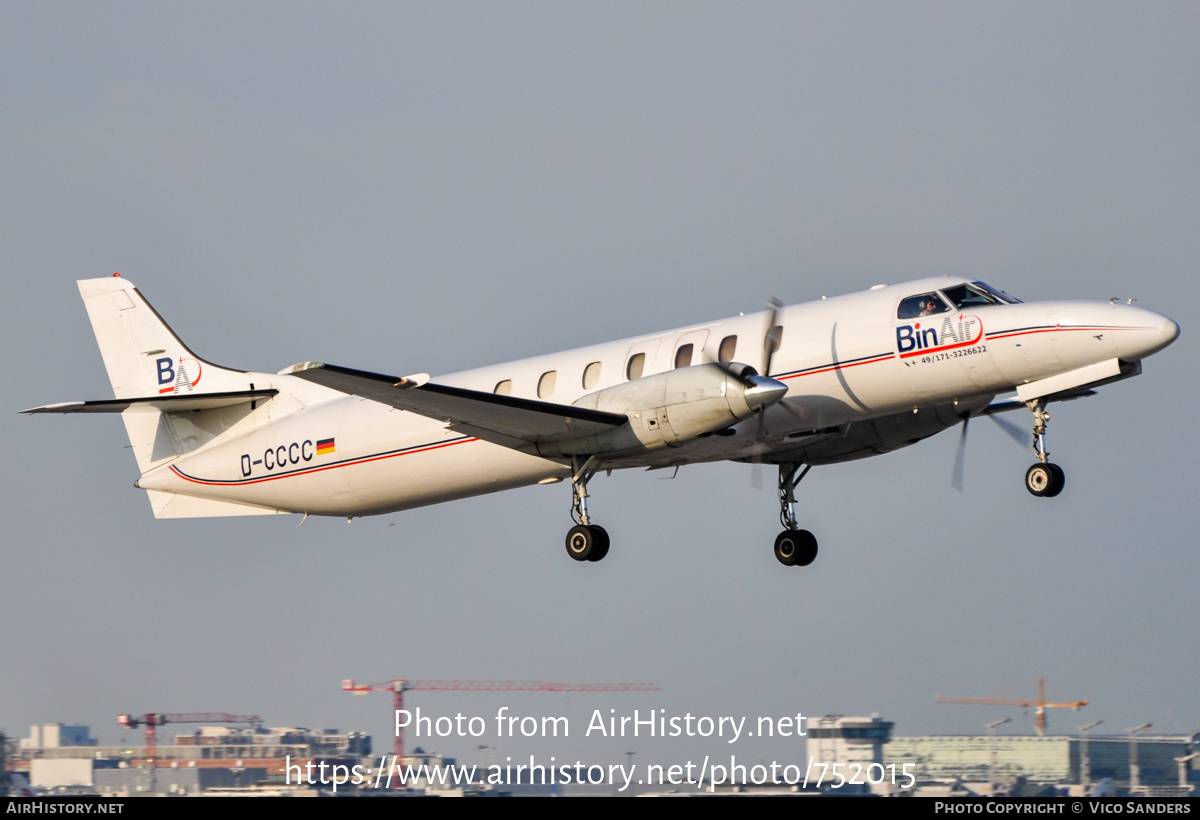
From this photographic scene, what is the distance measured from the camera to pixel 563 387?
1994 centimetres

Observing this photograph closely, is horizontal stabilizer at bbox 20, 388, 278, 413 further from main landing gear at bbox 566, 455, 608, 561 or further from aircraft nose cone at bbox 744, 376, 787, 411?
aircraft nose cone at bbox 744, 376, 787, 411

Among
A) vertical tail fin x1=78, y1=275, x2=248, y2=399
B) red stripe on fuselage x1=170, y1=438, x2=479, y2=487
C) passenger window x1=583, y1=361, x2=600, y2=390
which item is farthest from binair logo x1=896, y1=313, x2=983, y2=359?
vertical tail fin x1=78, y1=275, x2=248, y2=399

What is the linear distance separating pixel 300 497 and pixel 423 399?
→ 457 cm

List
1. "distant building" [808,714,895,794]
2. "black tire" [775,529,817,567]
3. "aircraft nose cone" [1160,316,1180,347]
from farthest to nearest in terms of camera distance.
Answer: "distant building" [808,714,895,794] < "black tire" [775,529,817,567] < "aircraft nose cone" [1160,316,1180,347]

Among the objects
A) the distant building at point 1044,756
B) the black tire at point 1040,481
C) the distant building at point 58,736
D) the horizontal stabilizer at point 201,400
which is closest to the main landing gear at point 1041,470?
the black tire at point 1040,481

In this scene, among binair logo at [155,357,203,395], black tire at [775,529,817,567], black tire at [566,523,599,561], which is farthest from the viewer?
binair logo at [155,357,203,395]

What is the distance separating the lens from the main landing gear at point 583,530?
19594 mm

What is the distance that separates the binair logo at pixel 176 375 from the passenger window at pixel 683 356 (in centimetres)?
955

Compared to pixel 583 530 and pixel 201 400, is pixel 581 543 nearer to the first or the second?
pixel 583 530

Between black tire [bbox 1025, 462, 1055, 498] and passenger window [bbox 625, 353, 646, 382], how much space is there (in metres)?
5.33

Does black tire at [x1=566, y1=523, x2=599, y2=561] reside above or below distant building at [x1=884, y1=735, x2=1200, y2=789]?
above

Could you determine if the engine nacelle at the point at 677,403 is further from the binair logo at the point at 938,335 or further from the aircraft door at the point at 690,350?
the binair logo at the point at 938,335

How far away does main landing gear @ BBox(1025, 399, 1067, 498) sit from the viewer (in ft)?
57.8
